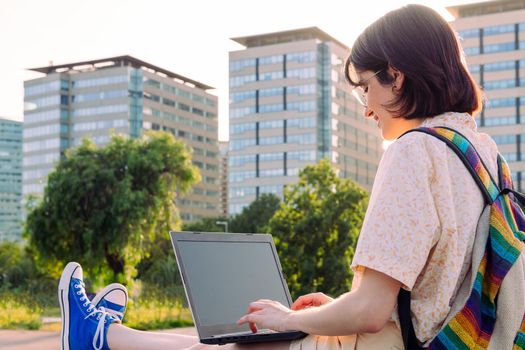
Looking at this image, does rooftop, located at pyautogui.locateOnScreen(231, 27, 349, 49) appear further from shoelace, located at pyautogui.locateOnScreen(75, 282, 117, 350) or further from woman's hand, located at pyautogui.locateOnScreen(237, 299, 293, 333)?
woman's hand, located at pyautogui.locateOnScreen(237, 299, 293, 333)

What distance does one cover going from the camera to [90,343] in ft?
8.88

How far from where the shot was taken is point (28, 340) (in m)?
11.7

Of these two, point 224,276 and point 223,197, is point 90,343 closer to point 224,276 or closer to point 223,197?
point 224,276

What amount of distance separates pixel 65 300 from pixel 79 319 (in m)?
0.11

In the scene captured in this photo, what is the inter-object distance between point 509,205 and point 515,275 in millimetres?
174

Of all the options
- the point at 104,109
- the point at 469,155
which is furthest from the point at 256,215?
the point at 469,155

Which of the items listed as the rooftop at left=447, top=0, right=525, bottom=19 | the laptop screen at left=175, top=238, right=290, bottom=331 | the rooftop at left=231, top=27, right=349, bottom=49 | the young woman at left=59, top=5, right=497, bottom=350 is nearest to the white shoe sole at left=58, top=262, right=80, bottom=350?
the laptop screen at left=175, top=238, right=290, bottom=331

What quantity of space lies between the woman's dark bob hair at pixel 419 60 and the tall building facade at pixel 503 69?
81.1 metres

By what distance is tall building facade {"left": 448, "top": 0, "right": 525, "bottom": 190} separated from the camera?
81.4 metres

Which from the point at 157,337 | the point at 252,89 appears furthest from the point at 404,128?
the point at 252,89

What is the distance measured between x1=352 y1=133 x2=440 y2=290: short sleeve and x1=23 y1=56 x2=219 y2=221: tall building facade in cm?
10385

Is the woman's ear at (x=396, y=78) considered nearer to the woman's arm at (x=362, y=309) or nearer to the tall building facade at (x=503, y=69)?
the woman's arm at (x=362, y=309)

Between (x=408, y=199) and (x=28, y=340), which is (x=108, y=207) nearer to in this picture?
(x=28, y=340)

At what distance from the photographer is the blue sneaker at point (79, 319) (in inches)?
105
